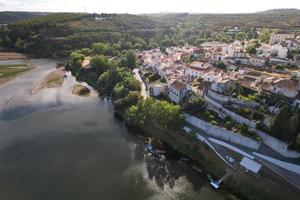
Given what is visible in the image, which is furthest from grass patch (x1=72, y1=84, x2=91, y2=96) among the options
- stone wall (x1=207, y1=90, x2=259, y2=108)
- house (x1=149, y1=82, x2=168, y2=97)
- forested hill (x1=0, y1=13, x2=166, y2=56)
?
forested hill (x1=0, y1=13, x2=166, y2=56)

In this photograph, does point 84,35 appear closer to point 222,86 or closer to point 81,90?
point 81,90

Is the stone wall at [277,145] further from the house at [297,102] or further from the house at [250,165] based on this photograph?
the house at [297,102]

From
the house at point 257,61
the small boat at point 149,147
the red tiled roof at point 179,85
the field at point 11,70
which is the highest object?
the house at point 257,61

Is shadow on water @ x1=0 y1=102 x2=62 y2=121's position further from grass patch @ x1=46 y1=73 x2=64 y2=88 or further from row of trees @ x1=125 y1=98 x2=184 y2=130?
row of trees @ x1=125 y1=98 x2=184 y2=130

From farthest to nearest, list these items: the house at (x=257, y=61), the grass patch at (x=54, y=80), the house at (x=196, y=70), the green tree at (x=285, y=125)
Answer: the grass patch at (x=54, y=80), the house at (x=257, y=61), the house at (x=196, y=70), the green tree at (x=285, y=125)

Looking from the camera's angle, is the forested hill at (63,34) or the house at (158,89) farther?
the forested hill at (63,34)

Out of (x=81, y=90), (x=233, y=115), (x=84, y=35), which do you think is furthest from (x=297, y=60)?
(x=84, y=35)

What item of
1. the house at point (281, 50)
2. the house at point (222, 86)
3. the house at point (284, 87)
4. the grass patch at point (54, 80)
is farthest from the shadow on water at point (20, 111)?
the house at point (281, 50)

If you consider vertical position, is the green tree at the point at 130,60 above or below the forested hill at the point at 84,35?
below
